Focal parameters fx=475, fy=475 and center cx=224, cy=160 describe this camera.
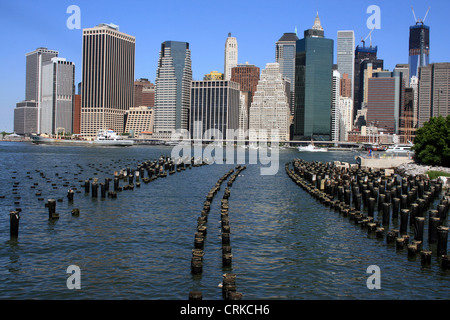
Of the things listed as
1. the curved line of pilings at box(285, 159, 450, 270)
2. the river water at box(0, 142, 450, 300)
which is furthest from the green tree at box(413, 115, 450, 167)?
the river water at box(0, 142, 450, 300)

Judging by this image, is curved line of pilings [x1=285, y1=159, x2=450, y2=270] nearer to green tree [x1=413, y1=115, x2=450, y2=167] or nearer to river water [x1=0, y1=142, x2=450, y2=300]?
river water [x1=0, y1=142, x2=450, y2=300]

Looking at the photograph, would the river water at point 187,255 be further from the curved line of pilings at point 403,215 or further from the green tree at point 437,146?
the green tree at point 437,146

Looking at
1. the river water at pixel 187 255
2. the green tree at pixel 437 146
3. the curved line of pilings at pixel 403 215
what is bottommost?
the river water at pixel 187 255

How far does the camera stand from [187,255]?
27078 millimetres

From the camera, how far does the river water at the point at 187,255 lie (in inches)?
856

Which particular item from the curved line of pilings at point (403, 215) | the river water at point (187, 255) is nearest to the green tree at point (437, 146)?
the curved line of pilings at point (403, 215)

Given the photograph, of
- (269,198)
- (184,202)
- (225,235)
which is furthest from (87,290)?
(269,198)

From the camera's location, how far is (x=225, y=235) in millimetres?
29375

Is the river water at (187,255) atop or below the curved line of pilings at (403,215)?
below

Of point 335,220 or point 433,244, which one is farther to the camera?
point 335,220

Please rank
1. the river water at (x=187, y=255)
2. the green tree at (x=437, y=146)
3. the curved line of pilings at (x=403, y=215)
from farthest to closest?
the green tree at (x=437, y=146) → the curved line of pilings at (x=403, y=215) → the river water at (x=187, y=255)
